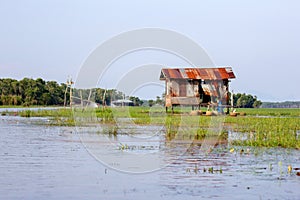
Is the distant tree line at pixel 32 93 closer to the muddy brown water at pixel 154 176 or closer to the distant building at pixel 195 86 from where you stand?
the distant building at pixel 195 86

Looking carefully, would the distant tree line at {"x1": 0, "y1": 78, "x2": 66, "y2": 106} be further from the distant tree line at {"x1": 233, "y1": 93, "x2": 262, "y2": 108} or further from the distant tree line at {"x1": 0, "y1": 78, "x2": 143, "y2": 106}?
the distant tree line at {"x1": 233, "y1": 93, "x2": 262, "y2": 108}

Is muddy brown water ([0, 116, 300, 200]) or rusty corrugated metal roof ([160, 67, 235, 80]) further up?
rusty corrugated metal roof ([160, 67, 235, 80])

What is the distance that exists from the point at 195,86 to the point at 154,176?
31122 mm

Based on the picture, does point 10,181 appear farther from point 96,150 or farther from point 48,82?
point 48,82

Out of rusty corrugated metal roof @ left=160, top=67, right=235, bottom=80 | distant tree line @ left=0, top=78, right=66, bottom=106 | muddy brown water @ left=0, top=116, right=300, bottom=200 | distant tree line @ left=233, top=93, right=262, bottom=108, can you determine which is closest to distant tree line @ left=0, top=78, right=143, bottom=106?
distant tree line @ left=0, top=78, right=66, bottom=106

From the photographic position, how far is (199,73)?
141 ft

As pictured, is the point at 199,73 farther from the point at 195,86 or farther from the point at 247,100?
the point at 247,100

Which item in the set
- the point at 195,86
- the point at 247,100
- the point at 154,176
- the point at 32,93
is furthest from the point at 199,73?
the point at 247,100

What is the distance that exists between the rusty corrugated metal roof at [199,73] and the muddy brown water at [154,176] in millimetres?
25608

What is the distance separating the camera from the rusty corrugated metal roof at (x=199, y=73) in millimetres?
42375

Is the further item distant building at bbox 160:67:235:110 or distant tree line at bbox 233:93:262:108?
distant tree line at bbox 233:93:262:108

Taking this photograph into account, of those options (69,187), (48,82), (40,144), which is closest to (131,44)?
(40,144)

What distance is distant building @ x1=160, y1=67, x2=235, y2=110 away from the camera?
A: 1660 inches

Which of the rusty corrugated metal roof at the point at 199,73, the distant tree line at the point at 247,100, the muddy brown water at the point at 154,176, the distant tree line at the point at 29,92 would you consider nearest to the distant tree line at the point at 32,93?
the distant tree line at the point at 29,92
